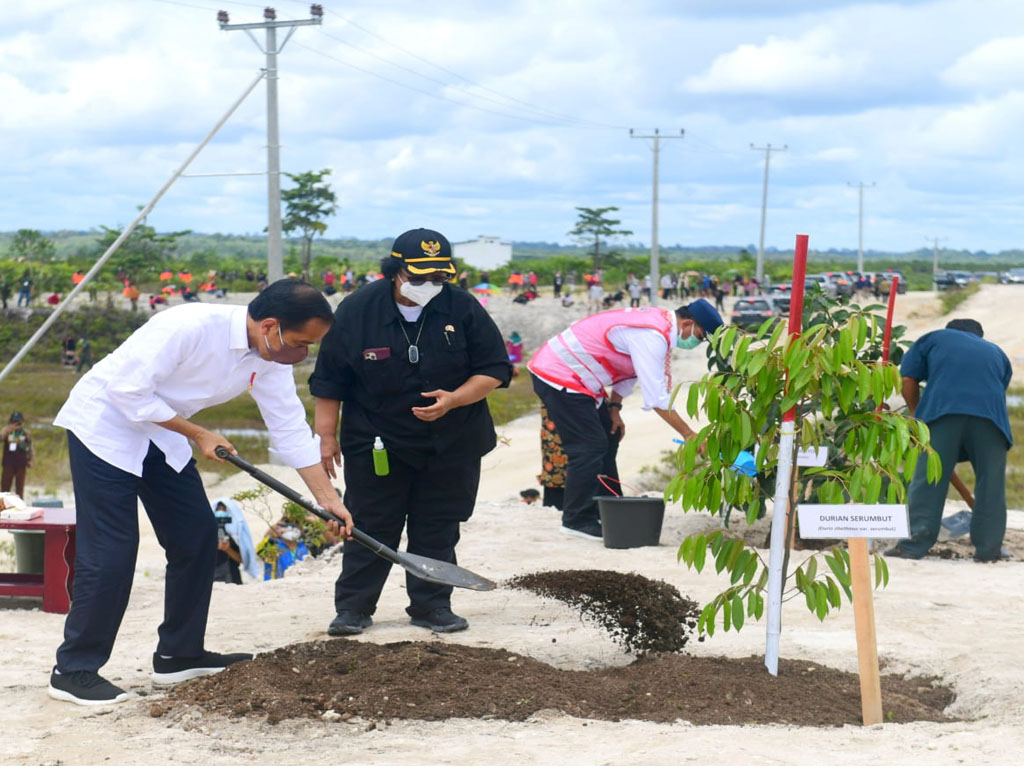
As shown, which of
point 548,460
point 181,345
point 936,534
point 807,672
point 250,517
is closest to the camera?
point 181,345

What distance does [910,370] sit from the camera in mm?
8078

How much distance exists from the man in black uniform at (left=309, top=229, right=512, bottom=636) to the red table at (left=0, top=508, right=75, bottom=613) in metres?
1.75

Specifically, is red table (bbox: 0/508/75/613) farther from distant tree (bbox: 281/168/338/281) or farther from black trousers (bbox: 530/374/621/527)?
distant tree (bbox: 281/168/338/281)

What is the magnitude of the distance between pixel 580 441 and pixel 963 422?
241 cm

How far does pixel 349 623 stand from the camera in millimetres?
5742

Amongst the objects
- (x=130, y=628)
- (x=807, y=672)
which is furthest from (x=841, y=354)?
(x=130, y=628)

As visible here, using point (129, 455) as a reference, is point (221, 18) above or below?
above

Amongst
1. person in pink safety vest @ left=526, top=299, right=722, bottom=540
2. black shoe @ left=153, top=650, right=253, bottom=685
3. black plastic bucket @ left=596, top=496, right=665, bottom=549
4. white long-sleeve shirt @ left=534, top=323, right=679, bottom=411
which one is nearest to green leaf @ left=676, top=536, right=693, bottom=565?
black shoe @ left=153, top=650, right=253, bottom=685

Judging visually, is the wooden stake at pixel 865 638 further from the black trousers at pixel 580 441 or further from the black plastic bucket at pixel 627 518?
the black trousers at pixel 580 441

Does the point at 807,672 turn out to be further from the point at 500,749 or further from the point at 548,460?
the point at 548,460

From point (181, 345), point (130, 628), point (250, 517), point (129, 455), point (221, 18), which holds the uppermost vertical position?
point (221, 18)

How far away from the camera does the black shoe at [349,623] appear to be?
18.7 ft

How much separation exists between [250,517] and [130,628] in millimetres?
9064

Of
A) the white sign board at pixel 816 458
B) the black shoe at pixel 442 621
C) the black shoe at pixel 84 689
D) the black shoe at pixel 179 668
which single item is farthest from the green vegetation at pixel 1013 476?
the black shoe at pixel 84 689
